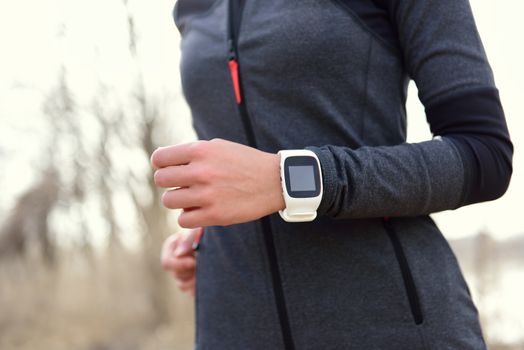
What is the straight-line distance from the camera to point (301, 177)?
0.97 metres

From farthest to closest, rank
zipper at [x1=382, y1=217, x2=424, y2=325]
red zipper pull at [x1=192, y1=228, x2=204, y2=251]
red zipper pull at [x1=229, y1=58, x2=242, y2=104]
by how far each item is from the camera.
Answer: red zipper pull at [x1=192, y1=228, x2=204, y2=251] < red zipper pull at [x1=229, y1=58, x2=242, y2=104] < zipper at [x1=382, y1=217, x2=424, y2=325]

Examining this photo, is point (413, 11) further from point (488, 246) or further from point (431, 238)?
point (488, 246)

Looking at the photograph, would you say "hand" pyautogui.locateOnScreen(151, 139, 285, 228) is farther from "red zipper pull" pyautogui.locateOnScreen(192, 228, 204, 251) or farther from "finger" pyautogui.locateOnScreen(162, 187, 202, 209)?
"red zipper pull" pyautogui.locateOnScreen(192, 228, 204, 251)

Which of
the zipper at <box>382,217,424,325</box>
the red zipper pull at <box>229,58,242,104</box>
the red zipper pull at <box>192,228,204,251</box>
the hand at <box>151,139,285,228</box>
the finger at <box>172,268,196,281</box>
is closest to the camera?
the hand at <box>151,139,285,228</box>

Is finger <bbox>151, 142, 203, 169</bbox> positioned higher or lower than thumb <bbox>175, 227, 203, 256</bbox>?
higher

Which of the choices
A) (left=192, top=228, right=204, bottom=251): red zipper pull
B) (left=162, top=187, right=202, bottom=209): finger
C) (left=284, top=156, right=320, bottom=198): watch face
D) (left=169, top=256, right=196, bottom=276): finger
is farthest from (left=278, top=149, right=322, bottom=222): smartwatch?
(left=169, top=256, right=196, bottom=276): finger

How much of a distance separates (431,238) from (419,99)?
259 millimetres

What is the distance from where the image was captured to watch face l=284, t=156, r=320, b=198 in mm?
972

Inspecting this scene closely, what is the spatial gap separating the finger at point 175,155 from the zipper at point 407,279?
1.28 ft

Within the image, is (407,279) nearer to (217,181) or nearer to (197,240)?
(217,181)

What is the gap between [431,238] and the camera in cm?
113

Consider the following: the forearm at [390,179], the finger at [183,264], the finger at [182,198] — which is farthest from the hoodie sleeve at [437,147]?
the finger at [183,264]

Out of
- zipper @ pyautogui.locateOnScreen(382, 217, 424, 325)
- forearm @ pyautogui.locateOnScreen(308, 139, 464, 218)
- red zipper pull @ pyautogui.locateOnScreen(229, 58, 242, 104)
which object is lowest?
zipper @ pyautogui.locateOnScreen(382, 217, 424, 325)

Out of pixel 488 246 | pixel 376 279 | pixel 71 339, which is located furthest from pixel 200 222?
pixel 71 339
